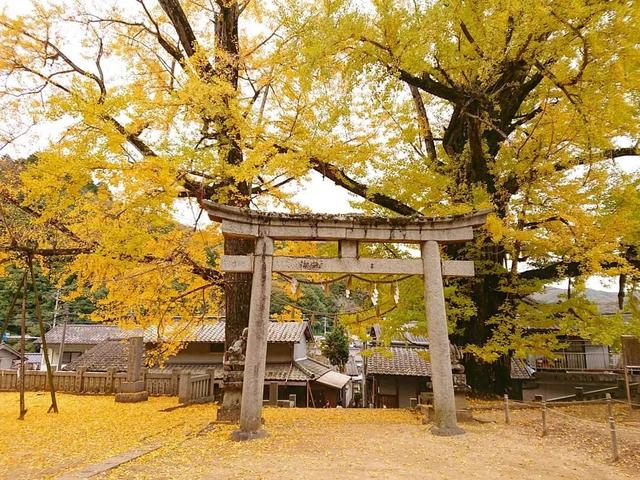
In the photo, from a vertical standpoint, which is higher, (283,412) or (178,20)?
(178,20)

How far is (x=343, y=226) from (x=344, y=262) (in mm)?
812

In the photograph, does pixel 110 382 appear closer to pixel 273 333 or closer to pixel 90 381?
pixel 90 381

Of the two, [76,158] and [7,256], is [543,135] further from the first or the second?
[7,256]

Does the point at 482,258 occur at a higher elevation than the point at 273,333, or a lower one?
higher

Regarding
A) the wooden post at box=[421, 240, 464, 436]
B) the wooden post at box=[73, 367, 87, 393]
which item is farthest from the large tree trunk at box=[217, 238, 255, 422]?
the wooden post at box=[73, 367, 87, 393]

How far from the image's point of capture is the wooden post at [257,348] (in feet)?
25.6

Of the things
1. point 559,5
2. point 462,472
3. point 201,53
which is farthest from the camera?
point 201,53

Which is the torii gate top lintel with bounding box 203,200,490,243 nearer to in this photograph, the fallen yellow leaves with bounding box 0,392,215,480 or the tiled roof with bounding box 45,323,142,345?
the fallen yellow leaves with bounding box 0,392,215,480

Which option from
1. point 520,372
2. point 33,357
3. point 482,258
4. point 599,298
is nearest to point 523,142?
point 482,258

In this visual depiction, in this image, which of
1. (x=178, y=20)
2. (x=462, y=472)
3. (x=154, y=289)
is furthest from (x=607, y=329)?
(x=178, y=20)

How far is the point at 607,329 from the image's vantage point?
1015 centimetres

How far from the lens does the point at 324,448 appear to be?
277 inches

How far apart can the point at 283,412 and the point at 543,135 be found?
10271 millimetres

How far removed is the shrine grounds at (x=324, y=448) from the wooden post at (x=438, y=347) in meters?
0.39
